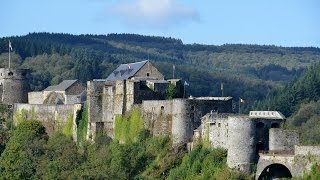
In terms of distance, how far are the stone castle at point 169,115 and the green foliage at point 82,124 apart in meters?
0.54

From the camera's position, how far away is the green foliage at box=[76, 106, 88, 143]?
72062 mm

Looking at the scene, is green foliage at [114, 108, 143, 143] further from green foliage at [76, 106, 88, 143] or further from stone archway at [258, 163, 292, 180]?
stone archway at [258, 163, 292, 180]

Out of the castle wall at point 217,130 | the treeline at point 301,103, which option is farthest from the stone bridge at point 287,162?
the treeline at point 301,103

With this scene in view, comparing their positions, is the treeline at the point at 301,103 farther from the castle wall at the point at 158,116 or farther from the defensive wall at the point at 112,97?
the castle wall at the point at 158,116

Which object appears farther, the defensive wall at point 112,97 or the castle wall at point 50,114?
the castle wall at point 50,114

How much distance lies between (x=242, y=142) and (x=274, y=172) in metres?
2.15

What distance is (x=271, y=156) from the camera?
186ft

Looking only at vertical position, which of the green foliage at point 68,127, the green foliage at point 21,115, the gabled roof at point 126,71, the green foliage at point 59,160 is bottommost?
the green foliage at point 59,160

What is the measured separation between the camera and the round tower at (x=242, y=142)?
2255 inches

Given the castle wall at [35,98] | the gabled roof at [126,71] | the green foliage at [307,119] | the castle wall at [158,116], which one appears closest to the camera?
the castle wall at [158,116]

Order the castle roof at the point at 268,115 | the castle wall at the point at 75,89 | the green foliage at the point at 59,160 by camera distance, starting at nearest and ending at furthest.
A: the castle roof at the point at 268,115
the green foliage at the point at 59,160
the castle wall at the point at 75,89

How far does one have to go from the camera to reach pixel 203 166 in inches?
2350

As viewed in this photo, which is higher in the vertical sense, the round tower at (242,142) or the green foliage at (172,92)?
the green foliage at (172,92)

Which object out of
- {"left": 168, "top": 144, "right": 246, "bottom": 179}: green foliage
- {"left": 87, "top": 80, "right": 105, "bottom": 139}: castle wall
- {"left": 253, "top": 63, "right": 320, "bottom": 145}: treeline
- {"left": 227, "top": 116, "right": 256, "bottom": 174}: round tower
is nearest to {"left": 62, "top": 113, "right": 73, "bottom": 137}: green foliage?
{"left": 87, "top": 80, "right": 105, "bottom": 139}: castle wall
